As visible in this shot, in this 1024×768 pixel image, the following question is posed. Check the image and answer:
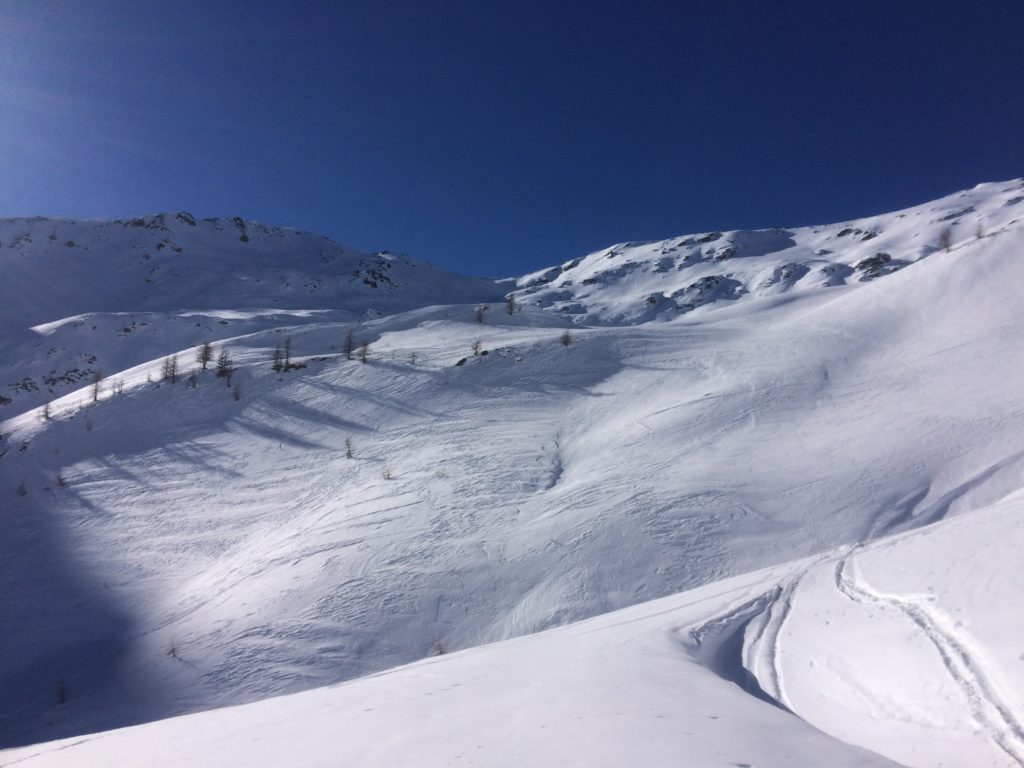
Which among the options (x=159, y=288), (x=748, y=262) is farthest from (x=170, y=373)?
(x=748, y=262)

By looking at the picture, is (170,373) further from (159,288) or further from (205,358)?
(159,288)

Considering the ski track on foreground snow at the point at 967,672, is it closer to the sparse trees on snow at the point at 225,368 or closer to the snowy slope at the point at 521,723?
the snowy slope at the point at 521,723

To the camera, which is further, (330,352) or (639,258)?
(639,258)

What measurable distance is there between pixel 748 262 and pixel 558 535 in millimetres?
56897

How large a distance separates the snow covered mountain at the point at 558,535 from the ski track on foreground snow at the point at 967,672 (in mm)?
18

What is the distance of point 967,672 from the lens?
3.23 m

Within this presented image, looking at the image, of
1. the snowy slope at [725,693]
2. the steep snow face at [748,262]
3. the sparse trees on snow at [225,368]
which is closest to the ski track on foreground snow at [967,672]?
the snowy slope at [725,693]

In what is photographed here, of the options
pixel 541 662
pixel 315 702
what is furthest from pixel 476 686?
pixel 315 702

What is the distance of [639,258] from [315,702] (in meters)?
65.8

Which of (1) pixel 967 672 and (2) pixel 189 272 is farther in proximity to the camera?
(2) pixel 189 272

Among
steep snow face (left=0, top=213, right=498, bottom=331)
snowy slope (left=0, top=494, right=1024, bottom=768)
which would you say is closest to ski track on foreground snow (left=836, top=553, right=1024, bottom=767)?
snowy slope (left=0, top=494, right=1024, bottom=768)

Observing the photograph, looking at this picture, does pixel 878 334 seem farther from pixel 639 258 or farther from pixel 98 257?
pixel 98 257

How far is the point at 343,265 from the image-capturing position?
54.8 metres

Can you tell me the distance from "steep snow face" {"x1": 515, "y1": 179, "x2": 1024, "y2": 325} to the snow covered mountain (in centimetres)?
3040
